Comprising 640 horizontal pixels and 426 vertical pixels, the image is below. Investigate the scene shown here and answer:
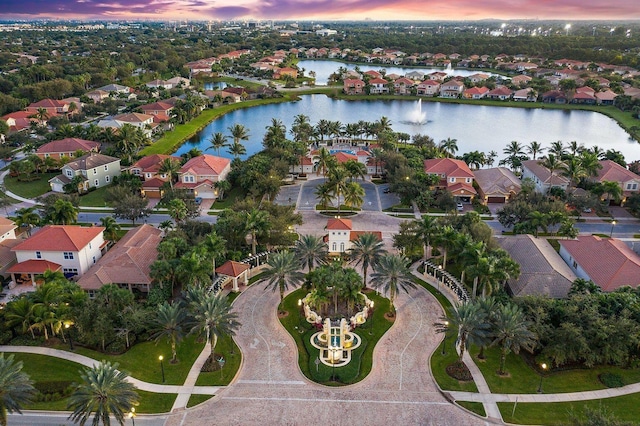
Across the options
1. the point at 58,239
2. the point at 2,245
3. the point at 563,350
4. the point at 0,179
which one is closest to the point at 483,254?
the point at 563,350

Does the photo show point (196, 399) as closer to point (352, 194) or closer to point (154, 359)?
point (154, 359)

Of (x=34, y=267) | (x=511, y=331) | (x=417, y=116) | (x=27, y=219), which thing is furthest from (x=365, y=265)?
(x=417, y=116)

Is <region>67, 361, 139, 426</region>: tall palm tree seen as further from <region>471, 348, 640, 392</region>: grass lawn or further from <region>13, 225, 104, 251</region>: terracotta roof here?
<region>471, 348, 640, 392</region>: grass lawn

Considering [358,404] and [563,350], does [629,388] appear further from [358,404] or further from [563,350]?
[358,404]

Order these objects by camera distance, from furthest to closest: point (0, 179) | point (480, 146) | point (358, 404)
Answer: point (480, 146) < point (0, 179) < point (358, 404)

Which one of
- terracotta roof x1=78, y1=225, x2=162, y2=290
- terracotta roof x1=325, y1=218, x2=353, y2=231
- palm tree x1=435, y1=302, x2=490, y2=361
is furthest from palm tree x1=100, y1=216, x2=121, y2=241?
palm tree x1=435, y1=302, x2=490, y2=361

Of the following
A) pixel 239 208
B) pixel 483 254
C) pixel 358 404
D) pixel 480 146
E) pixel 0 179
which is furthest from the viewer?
pixel 480 146
